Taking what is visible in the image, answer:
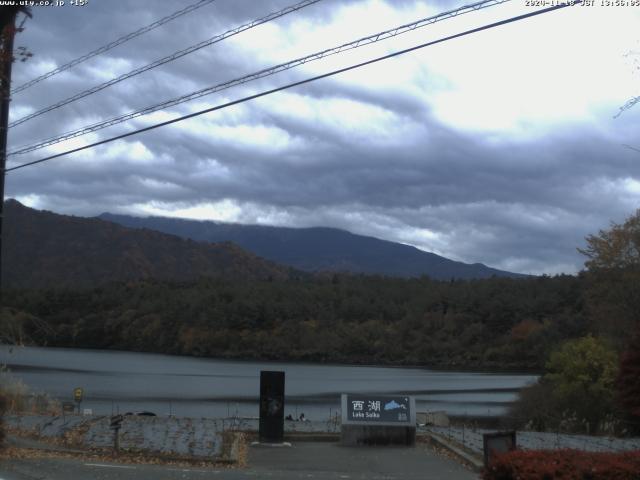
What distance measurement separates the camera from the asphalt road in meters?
15.0

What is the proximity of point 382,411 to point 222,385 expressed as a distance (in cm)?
6434

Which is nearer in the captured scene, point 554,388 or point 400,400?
point 400,400

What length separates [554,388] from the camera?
45.2m

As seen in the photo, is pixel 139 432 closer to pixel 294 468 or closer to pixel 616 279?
pixel 294 468

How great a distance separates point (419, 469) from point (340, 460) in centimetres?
205

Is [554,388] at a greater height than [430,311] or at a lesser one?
lesser

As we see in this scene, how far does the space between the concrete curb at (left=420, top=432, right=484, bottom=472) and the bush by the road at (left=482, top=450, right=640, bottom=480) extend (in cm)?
575

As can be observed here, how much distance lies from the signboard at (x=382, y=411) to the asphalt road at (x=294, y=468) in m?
0.73

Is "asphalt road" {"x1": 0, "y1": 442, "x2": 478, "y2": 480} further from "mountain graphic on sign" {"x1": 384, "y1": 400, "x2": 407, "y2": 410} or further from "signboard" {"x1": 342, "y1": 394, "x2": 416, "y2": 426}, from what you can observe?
"mountain graphic on sign" {"x1": 384, "y1": 400, "x2": 407, "y2": 410}

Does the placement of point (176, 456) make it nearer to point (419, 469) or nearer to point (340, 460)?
point (340, 460)

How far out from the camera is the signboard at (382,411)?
20953mm

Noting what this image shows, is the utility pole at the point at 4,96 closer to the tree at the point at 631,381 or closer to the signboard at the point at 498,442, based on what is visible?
the signboard at the point at 498,442

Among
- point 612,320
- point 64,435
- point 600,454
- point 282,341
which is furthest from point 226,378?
point 600,454

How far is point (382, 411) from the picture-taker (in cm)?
2109
